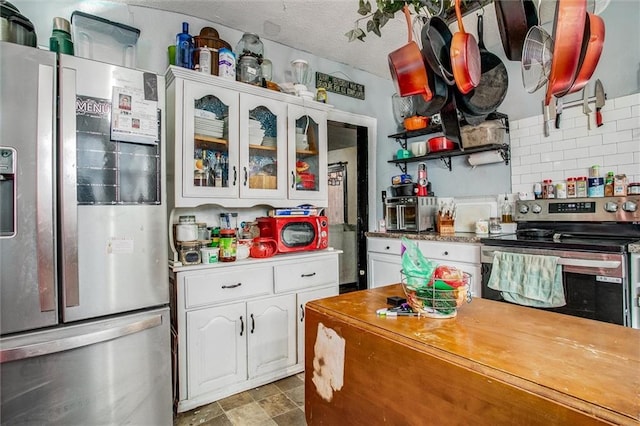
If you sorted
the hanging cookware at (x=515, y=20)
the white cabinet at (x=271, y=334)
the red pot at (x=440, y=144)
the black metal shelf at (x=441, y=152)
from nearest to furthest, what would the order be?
the hanging cookware at (x=515, y=20)
the white cabinet at (x=271, y=334)
the black metal shelf at (x=441, y=152)
the red pot at (x=440, y=144)

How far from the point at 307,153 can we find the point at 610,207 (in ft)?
7.05

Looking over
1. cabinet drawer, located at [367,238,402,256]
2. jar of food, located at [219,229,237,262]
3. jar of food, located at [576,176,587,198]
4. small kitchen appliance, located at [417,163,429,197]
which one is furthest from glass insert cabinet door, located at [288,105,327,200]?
jar of food, located at [576,176,587,198]

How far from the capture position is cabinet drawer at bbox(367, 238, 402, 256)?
3.01 m

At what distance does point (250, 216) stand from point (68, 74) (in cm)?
145

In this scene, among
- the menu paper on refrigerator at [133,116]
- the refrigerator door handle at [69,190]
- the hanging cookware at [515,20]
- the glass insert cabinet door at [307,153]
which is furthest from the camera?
the glass insert cabinet door at [307,153]

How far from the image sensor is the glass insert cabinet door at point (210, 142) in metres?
2.01

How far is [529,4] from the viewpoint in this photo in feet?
3.39

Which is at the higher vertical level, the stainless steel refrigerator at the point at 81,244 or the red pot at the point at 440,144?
the red pot at the point at 440,144

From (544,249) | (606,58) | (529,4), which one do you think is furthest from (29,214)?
(606,58)

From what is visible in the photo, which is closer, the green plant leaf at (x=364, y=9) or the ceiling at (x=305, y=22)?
the green plant leaf at (x=364, y=9)

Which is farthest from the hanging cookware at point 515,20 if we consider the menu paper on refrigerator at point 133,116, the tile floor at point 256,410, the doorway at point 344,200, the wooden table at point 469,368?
the doorway at point 344,200

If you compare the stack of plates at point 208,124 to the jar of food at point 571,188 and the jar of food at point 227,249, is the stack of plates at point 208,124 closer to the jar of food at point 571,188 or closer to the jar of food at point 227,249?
the jar of food at point 227,249

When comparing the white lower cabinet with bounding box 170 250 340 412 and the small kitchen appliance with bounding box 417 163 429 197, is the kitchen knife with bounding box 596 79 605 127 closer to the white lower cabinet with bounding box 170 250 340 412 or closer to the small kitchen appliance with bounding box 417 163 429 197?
the small kitchen appliance with bounding box 417 163 429 197

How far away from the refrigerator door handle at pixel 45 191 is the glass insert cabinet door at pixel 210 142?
28.5 inches
